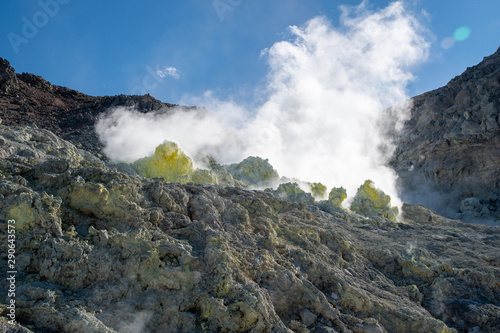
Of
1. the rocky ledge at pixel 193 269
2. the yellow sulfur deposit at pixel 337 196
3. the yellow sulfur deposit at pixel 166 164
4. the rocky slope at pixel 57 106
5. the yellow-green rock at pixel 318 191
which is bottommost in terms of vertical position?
the rocky ledge at pixel 193 269

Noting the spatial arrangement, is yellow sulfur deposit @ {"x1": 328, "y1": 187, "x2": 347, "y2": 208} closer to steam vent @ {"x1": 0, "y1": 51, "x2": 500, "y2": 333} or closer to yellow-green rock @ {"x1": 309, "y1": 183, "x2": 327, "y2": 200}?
yellow-green rock @ {"x1": 309, "y1": 183, "x2": 327, "y2": 200}

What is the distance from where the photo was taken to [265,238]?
6.30 metres

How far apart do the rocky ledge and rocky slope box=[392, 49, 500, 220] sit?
741 inches

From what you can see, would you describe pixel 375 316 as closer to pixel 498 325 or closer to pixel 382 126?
pixel 498 325

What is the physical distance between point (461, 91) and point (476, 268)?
28136 millimetres

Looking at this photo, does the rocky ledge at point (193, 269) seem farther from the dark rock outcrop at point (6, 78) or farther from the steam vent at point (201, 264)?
the dark rock outcrop at point (6, 78)

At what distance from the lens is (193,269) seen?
4.64m

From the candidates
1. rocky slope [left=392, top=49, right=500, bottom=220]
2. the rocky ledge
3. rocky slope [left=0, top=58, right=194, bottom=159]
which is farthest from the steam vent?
rocky slope [left=392, top=49, right=500, bottom=220]

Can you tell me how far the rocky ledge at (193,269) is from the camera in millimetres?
3900

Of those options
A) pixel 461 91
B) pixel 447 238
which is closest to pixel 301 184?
pixel 447 238

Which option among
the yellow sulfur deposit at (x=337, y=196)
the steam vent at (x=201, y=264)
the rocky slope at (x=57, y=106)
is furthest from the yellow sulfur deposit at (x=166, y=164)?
the yellow sulfur deposit at (x=337, y=196)

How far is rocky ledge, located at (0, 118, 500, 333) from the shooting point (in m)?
3.90

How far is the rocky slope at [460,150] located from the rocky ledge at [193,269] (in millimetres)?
18814

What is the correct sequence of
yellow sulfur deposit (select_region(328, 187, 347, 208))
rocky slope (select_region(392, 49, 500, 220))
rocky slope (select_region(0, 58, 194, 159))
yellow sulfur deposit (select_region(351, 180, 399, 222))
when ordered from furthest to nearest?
rocky slope (select_region(392, 49, 500, 220)) → rocky slope (select_region(0, 58, 194, 159)) → yellow sulfur deposit (select_region(351, 180, 399, 222)) → yellow sulfur deposit (select_region(328, 187, 347, 208))
